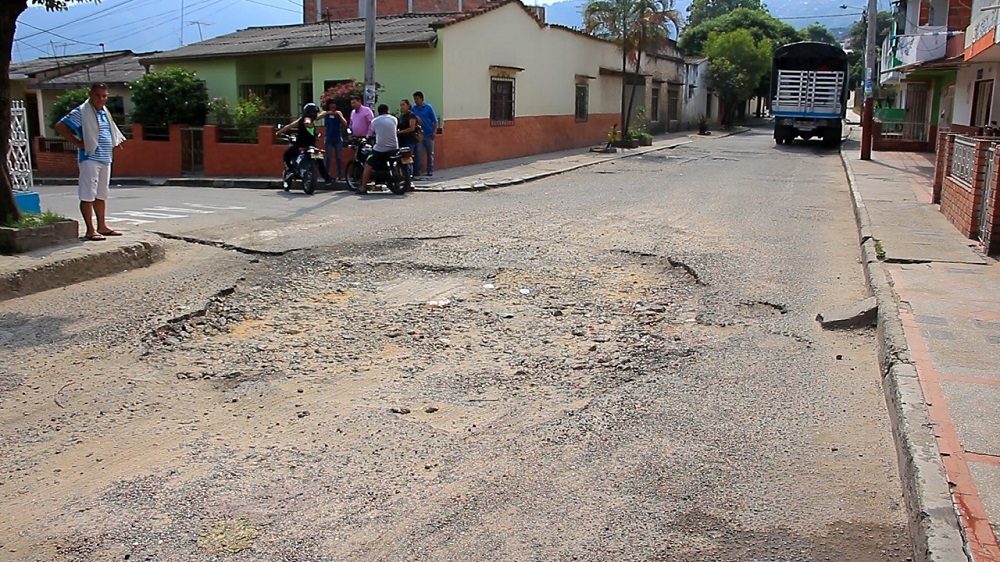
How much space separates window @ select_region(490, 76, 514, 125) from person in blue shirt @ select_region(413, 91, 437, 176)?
14.5ft

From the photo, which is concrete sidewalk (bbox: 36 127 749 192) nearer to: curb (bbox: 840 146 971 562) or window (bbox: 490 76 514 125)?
window (bbox: 490 76 514 125)

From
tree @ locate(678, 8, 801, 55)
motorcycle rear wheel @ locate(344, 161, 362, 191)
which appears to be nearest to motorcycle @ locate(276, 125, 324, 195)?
motorcycle rear wheel @ locate(344, 161, 362, 191)

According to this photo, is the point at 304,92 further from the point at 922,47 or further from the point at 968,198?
the point at 968,198

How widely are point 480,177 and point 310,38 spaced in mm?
8028

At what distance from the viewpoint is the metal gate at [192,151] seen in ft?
71.2

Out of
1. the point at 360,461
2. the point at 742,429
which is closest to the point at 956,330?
the point at 742,429

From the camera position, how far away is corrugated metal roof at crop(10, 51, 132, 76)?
3084 centimetres

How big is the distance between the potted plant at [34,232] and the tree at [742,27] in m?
59.7

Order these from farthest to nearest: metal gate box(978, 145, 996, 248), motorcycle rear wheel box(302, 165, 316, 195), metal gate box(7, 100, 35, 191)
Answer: motorcycle rear wheel box(302, 165, 316, 195) → metal gate box(7, 100, 35, 191) → metal gate box(978, 145, 996, 248)

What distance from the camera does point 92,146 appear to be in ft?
31.5

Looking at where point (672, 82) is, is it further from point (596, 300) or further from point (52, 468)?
point (52, 468)

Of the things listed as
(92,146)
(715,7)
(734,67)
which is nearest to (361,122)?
(92,146)

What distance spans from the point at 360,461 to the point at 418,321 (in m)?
2.59

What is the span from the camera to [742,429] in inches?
190
